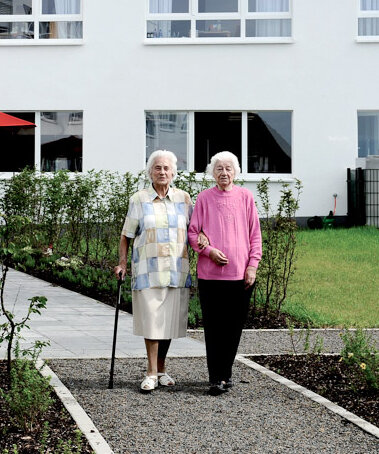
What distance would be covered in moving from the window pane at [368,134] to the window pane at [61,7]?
6.90 m

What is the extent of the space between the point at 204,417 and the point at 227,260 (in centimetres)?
123

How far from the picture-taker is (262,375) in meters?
7.34

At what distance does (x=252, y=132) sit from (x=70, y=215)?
7083mm

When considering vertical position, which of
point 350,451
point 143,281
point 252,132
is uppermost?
point 252,132

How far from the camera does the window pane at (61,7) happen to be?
70.1 feet

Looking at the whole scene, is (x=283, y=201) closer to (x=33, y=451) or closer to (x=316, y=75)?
(x=33, y=451)

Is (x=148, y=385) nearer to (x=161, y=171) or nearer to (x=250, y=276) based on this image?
(x=250, y=276)

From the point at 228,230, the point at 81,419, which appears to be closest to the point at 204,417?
the point at 81,419

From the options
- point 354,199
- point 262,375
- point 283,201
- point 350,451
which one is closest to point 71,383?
point 262,375

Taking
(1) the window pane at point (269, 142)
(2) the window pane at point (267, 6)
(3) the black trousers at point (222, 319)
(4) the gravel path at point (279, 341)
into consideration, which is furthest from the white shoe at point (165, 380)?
(2) the window pane at point (267, 6)

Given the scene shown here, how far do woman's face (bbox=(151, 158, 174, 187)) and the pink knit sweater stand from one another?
0.30 meters

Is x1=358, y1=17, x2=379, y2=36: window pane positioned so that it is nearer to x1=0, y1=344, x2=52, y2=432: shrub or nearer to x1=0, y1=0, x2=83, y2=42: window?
x1=0, y1=0, x2=83, y2=42: window

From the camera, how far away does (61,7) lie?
21.4 m

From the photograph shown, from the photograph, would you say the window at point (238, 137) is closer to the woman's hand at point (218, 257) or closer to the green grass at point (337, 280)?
the green grass at point (337, 280)
